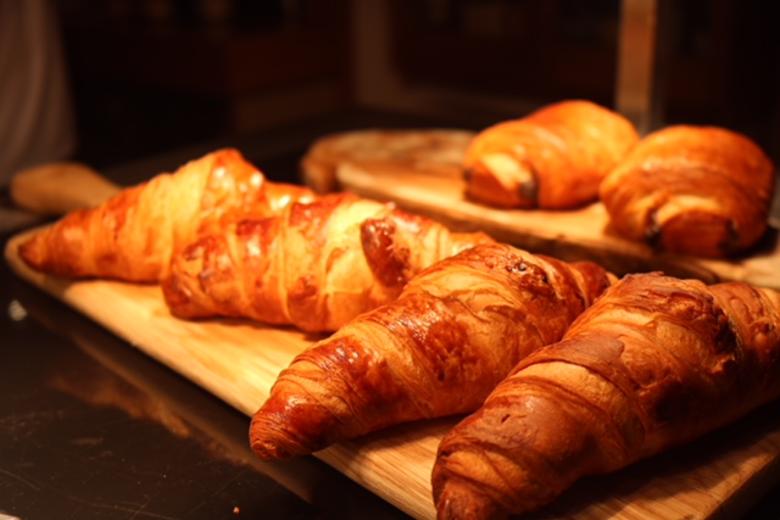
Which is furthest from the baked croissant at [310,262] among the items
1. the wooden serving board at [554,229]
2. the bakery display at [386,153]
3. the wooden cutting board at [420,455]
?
the bakery display at [386,153]

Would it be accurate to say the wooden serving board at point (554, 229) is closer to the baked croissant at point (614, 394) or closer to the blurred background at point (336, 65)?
the baked croissant at point (614, 394)

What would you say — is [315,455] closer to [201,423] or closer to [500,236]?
[201,423]

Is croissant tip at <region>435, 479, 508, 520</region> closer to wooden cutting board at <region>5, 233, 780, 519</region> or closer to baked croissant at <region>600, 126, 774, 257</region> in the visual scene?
wooden cutting board at <region>5, 233, 780, 519</region>

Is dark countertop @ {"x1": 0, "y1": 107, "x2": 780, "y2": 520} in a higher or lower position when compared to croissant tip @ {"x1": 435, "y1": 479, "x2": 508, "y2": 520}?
lower

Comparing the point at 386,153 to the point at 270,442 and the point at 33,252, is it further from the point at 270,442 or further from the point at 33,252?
the point at 270,442

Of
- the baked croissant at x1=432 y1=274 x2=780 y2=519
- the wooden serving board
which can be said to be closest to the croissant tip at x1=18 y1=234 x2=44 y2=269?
the wooden serving board

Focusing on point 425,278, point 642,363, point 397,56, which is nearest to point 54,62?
point 397,56
